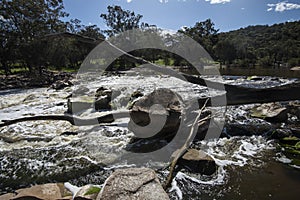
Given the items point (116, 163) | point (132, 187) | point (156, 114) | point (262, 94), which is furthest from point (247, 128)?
point (132, 187)

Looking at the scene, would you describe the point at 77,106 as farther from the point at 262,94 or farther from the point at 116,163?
the point at 262,94

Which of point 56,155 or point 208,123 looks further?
point 208,123

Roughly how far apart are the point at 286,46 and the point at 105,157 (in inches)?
2313

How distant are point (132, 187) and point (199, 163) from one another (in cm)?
178

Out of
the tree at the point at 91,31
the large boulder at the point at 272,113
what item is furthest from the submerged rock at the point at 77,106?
the tree at the point at 91,31

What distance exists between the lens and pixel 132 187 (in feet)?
8.97

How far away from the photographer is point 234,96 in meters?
5.55

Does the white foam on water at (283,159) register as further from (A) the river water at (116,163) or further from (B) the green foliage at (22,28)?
(B) the green foliage at (22,28)

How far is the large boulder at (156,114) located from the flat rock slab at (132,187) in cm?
208

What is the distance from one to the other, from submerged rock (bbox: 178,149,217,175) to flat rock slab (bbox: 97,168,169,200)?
3.99 feet

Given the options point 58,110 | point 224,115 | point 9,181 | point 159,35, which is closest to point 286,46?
point 159,35

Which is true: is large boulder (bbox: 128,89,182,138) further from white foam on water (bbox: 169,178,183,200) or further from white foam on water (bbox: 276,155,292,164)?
white foam on water (bbox: 276,155,292,164)

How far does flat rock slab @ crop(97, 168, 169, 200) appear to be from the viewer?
259cm

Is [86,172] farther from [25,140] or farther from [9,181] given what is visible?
[25,140]
